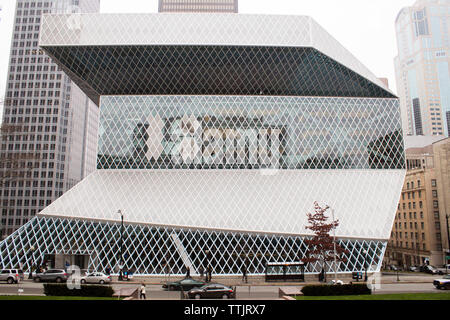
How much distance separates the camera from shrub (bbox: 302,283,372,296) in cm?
2059

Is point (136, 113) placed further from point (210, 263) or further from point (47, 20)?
point (210, 263)

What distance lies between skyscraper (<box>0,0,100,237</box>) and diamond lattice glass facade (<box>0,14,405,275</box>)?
60835 millimetres

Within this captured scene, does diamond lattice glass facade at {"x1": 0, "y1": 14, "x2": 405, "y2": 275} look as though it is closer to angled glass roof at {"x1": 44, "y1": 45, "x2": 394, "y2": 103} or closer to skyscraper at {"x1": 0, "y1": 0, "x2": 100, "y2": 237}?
angled glass roof at {"x1": 44, "y1": 45, "x2": 394, "y2": 103}

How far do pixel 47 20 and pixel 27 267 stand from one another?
30.8 meters

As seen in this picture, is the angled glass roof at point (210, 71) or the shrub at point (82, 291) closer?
the shrub at point (82, 291)

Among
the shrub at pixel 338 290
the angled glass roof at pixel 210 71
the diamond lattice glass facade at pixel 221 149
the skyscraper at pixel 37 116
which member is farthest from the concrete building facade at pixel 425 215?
the skyscraper at pixel 37 116

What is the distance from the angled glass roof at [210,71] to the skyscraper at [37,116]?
6266 cm

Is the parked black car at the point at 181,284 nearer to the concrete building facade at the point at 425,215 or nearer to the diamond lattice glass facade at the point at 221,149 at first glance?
the diamond lattice glass facade at the point at 221,149

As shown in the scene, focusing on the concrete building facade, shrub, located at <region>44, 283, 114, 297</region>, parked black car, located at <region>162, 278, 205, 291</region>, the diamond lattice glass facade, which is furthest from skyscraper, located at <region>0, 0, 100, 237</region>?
the concrete building facade

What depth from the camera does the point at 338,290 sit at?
20.7m

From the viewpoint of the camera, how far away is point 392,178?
138 ft

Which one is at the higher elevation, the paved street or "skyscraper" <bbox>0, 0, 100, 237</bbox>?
"skyscraper" <bbox>0, 0, 100, 237</bbox>

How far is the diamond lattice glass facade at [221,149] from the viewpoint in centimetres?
3450
